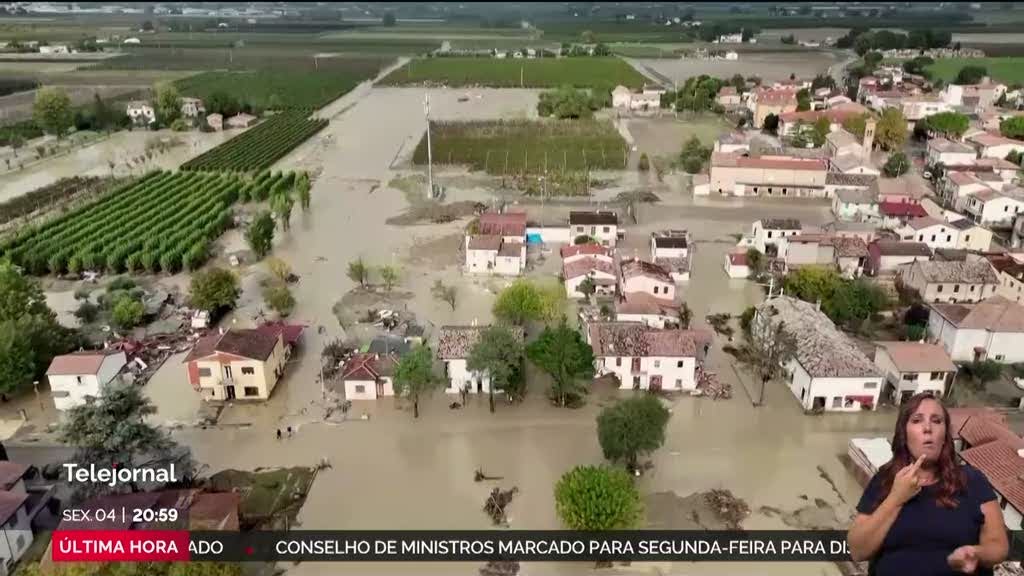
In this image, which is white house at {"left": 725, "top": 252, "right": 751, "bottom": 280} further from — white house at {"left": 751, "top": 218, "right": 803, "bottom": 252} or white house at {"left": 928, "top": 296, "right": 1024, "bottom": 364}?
white house at {"left": 928, "top": 296, "right": 1024, "bottom": 364}

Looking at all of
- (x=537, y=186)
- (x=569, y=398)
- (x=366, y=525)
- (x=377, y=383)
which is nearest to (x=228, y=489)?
(x=366, y=525)

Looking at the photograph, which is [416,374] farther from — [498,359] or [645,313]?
[645,313]

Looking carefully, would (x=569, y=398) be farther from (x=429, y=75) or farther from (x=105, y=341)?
(x=429, y=75)

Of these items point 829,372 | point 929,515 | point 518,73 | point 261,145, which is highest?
point 929,515

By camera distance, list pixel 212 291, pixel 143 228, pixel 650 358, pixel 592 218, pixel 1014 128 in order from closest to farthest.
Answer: pixel 650 358 < pixel 212 291 < pixel 592 218 < pixel 143 228 < pixel 1014 128

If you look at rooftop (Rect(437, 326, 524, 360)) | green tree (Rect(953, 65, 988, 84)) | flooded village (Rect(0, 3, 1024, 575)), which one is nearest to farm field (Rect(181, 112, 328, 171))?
flooded village (Rect(0, 3, 1024, 575))

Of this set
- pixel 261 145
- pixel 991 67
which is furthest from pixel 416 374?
pixel 991 67

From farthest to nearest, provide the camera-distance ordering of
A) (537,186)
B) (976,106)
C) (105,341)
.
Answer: (976,106) < (537,186) < (105,341)
